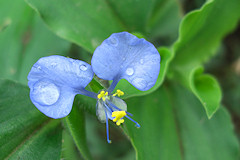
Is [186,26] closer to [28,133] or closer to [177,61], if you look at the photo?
[177,61]

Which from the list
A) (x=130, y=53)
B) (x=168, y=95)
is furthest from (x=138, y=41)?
(x=168, y=95)

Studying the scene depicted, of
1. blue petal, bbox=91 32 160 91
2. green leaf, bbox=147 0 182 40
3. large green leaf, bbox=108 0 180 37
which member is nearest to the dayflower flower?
blue petal, bbox=91 32 160 91

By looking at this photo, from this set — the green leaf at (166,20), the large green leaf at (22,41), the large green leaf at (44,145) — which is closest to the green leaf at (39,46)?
the large green leaf at (22,41)

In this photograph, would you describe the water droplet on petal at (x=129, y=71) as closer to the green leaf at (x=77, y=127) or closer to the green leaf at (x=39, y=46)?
the green leaf at (x=77, y=127)

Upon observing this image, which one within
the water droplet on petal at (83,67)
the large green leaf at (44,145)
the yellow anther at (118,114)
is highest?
the water droplet on petal at (83,67)

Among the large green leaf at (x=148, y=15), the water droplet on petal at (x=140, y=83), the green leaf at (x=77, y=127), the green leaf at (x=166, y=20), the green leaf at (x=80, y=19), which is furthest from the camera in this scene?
the green leaf at (x=166, y=20)

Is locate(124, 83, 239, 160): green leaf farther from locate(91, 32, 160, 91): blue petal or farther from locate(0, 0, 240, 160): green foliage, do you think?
locate(91, 32, 160, 91): blue petal
